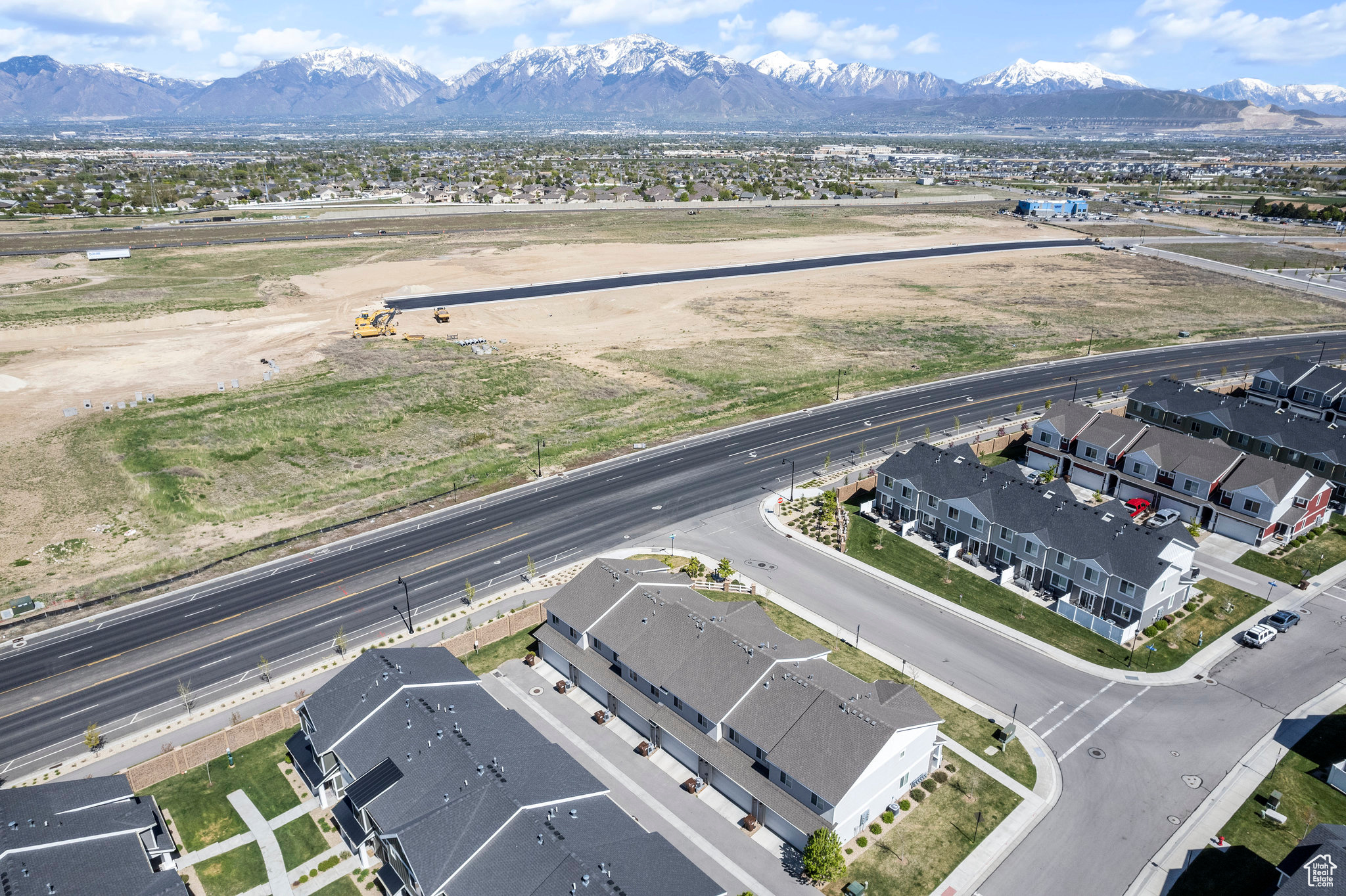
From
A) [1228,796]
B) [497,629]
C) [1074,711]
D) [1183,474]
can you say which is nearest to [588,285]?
[497,629]

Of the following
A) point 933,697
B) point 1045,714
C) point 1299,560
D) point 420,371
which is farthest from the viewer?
point 420,371

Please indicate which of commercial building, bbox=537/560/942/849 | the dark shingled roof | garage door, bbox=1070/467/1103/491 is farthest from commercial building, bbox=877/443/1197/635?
commercial building, bbox=537/560/942/849

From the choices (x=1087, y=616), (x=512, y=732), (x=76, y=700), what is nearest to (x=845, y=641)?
(x=1087, y=616)

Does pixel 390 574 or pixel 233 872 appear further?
pixel 390 574

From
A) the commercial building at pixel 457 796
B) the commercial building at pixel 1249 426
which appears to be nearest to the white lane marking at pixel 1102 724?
the commercial building at pixel 457 796

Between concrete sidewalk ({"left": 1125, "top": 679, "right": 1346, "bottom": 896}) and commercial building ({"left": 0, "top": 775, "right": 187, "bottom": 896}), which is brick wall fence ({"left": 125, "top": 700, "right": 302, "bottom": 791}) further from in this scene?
concrete sidewalk ({"left": 1125, "top": 679, "right": 1346, "bottom": 896})

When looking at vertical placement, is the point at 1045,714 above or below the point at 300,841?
above

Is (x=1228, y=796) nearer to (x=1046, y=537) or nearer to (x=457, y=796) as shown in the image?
(x=1046, y=537)

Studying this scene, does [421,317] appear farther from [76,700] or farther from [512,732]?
[512,732]

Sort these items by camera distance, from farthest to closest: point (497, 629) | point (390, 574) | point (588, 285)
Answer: point (588, 285) → point (390, 574) → point (497, 629)
